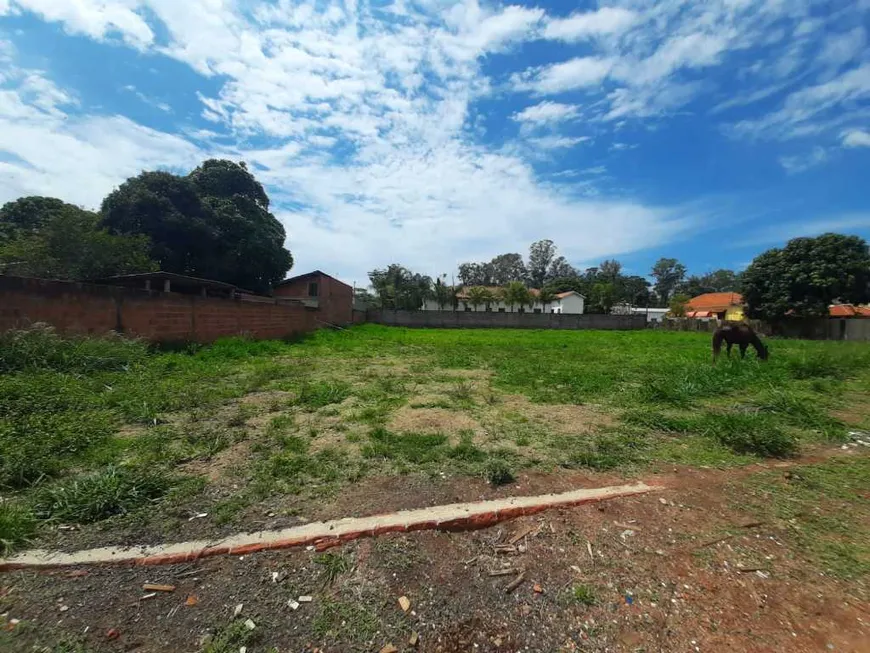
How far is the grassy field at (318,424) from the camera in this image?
291 centimetres

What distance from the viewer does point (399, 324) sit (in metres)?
34.3

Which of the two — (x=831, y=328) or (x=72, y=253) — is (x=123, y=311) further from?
(x=831, y=328)

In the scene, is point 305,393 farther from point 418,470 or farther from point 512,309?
point 512,309

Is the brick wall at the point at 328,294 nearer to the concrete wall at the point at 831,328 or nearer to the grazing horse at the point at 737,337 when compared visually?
the grazing horse at the point at 737,337

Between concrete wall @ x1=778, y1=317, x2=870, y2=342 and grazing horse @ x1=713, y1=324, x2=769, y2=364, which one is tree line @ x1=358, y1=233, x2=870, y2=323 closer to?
concrete wall @ x1=778, y1=317, x2=870, y2=342

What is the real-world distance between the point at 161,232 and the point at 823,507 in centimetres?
2748

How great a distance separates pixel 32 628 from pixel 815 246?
1320 inches

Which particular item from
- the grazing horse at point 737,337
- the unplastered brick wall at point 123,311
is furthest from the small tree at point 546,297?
the unplastered brick wall at point 123,311

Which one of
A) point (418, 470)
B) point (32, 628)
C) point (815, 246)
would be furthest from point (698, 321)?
point (32, 628)

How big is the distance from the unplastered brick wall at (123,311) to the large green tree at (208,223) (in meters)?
12.4

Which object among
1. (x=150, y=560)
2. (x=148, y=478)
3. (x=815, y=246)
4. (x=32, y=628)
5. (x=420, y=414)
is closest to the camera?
(x=32, y=628)

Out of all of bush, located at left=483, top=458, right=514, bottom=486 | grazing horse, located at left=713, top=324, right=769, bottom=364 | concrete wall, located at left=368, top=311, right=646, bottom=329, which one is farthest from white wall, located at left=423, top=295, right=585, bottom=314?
bush, located at left=483, top=458, right=514, bottom=486

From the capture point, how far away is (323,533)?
2.40 m

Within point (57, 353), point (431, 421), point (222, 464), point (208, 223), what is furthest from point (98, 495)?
point (208, 223)
